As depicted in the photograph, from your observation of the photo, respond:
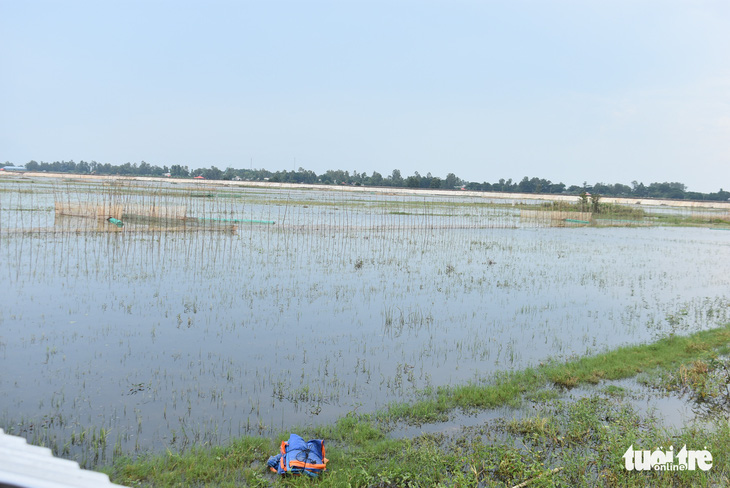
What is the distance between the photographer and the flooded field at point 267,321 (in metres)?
5.72

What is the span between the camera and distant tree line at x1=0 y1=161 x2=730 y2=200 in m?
127

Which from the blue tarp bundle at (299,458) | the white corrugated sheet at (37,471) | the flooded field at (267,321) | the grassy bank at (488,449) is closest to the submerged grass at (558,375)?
the grassy bank at (488,449)

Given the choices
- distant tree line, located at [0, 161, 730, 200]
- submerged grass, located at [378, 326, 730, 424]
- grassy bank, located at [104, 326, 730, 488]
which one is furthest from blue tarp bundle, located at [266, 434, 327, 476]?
distant tree line, located at [0, 161, 730, 200]

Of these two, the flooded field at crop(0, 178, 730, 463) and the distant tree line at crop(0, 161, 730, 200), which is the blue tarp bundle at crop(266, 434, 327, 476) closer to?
the flooded field at crop(0, 178, 730, 463)

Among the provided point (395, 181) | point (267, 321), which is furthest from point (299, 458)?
point (395, 181)

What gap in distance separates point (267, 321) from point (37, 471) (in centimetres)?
824

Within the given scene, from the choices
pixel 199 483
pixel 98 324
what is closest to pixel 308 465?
pixel 199 483

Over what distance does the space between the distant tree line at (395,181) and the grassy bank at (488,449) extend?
392 ft

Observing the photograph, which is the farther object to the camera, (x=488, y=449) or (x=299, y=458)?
(x=488, y=449)

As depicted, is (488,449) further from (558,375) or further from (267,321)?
(267,321)

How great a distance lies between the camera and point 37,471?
1.26 metres

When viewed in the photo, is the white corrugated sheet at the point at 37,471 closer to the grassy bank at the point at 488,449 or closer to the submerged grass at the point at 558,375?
the grassy bank at the point at 488,449

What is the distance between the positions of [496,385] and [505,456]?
2221 mm

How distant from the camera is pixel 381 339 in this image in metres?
8.69
